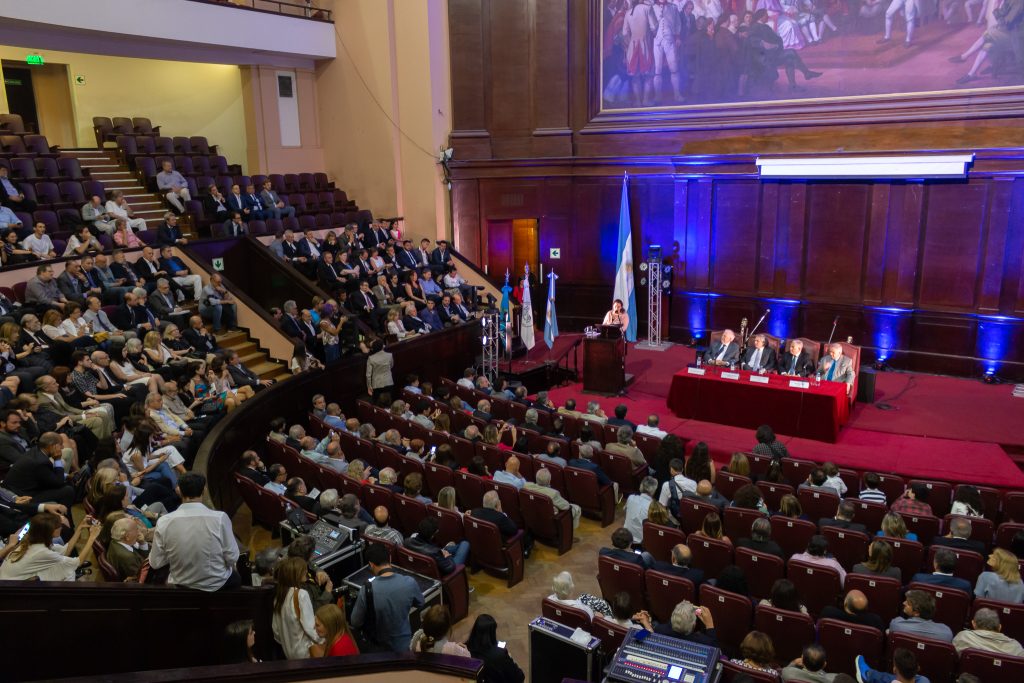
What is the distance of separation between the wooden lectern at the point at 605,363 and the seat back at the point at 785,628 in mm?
6813

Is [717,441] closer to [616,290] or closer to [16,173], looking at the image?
[616,290]

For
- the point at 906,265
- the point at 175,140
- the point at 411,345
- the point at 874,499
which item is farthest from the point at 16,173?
the point at 906,265

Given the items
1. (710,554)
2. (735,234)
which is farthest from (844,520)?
(735,234)

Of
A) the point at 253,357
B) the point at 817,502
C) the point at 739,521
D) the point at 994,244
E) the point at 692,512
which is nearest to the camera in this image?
the point at 739,521

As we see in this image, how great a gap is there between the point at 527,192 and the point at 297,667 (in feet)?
42.5

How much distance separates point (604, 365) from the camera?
38.8 feet

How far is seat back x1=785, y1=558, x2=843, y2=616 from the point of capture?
5.43m

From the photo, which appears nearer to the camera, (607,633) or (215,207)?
(607,633)

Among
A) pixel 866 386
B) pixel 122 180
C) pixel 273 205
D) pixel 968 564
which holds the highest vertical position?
pixel 122 180

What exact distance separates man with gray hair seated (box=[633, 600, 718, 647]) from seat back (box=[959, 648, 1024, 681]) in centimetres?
138

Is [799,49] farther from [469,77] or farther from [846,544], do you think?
[846,544]

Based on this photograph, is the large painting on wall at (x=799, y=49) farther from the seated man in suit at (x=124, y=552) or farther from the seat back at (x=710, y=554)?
the seated man in suit at (x=124, y=552)

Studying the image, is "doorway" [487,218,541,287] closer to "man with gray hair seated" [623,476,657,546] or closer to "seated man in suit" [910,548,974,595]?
"man with gray hair seated" [623,476,657,546]

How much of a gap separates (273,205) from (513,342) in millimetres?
5164
